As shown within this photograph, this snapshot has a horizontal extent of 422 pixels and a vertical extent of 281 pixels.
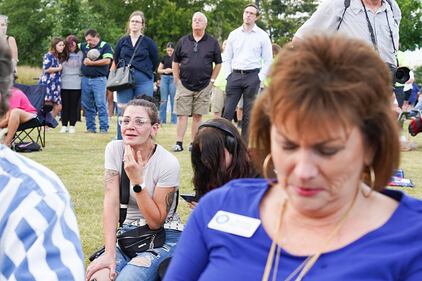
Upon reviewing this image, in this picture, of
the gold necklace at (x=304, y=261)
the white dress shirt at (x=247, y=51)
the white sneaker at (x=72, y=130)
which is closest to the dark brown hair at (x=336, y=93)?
the gold necklace at (x=304, y=261)

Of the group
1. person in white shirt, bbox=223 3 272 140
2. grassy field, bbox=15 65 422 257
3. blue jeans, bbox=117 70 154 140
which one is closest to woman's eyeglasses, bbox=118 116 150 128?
grassy field, bbox=15 65 422 257

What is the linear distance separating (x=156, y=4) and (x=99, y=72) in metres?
33.8

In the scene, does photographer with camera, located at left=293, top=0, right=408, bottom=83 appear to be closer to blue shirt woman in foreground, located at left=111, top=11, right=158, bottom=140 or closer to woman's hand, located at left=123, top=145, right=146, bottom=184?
woman's hand, located at left=123, top=145, right=146, bottom=184

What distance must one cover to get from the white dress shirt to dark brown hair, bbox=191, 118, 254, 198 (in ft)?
22.0

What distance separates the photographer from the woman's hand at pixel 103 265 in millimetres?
4164

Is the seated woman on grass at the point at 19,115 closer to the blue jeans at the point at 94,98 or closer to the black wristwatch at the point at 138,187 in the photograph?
the blue jeans at the point at 94,98

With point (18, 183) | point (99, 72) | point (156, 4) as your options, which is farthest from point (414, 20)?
point (18, 183)

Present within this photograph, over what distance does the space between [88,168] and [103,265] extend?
513 cm

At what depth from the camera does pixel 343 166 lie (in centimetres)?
175

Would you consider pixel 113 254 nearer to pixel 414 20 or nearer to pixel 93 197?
pixel 93 197

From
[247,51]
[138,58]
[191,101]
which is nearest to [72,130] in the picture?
[138,58]

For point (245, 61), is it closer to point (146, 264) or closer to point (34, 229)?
point (146, 264)

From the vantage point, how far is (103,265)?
4168 mm

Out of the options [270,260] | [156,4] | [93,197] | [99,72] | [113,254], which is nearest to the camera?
[270,260]
